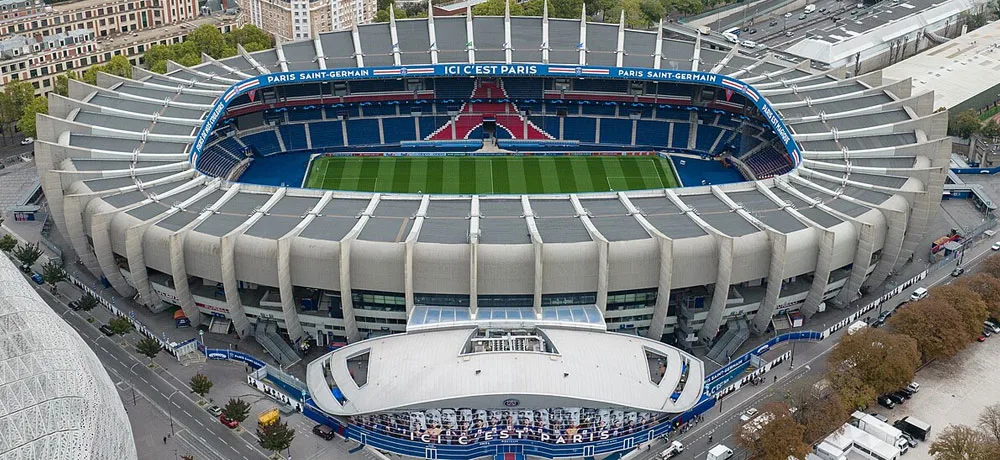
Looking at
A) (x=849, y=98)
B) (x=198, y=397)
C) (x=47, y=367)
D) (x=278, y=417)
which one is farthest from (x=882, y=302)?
(x=47, y=367)

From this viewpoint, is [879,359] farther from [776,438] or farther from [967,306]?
[776,438]

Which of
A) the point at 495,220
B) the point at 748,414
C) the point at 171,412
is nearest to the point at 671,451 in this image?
the point at 748,414

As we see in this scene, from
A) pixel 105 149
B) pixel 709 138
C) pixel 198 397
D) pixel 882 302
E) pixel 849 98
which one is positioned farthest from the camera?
pixel 709 138

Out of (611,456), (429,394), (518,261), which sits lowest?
(611,456)

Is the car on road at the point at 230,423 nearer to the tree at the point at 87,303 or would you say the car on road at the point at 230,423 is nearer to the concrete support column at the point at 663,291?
the tree at the point at 87,303

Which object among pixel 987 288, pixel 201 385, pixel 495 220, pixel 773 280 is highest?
pixel 495 220

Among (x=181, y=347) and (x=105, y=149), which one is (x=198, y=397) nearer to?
(x=181, y=347)

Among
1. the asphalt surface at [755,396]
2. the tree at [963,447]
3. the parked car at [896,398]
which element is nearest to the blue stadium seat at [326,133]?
the asphalt surface at [755,396]

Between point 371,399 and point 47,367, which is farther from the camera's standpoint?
point 371,399
